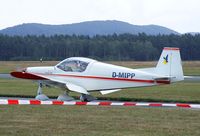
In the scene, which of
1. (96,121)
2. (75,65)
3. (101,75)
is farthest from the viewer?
(75,65)

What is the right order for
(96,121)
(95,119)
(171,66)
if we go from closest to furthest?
1. (96,121)
2. (95,119)
3. (171,66)

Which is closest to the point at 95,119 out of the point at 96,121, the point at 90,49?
the point at 96,121

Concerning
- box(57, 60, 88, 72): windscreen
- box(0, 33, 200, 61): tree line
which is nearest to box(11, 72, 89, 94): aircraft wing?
box(57, 60, 88, 72): windscreen

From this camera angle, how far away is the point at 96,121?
48.1 feet

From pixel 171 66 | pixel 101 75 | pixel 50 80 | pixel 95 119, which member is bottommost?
pixel 95 119

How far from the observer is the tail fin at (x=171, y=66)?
2072cm

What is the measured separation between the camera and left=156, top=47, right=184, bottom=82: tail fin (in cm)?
2072

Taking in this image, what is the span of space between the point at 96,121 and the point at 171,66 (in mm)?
6936

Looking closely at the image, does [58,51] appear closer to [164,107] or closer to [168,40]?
[168,40]

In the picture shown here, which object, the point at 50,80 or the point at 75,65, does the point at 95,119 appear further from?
the point at 50,80

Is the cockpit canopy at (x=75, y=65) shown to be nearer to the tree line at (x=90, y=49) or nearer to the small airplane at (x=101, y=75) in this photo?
the small airplane at (x=101, y=75)

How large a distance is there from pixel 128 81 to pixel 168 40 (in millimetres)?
136030

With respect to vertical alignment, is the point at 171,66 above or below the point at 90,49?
below

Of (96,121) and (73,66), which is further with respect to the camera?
(73,66)
